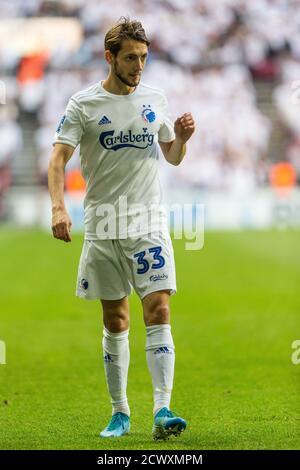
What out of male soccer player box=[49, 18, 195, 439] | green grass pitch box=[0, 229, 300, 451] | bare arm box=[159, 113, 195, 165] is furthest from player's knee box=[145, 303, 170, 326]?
bare arm box=[159, 113, 195, 165]

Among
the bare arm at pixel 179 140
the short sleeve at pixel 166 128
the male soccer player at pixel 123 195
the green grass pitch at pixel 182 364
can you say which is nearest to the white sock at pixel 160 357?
the male soccer player at pixel 123 195

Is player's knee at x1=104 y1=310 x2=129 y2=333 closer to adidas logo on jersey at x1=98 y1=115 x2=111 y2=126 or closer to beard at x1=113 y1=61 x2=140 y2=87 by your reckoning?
adidas logo on jersey at x1=98 y1=115 x2=111 y2=126

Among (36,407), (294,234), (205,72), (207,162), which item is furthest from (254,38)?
(36,407)

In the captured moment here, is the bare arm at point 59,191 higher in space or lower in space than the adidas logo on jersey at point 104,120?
lower

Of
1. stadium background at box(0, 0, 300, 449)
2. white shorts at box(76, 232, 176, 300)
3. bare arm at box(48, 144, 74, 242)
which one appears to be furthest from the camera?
stadium background at box(0, 0, 300, 449)

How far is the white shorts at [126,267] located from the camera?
613 centimetres

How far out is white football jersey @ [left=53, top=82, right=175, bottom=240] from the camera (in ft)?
20.1

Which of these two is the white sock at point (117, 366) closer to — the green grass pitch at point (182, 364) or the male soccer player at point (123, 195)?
the male soccer player at point (123, 195)

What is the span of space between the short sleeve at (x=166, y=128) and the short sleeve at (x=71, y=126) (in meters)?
0.50

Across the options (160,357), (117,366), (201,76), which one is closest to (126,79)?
(160,357)

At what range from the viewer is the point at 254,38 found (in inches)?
1565

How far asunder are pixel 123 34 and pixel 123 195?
87cm

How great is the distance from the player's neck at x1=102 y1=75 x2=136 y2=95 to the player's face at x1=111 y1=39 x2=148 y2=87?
10 cm
